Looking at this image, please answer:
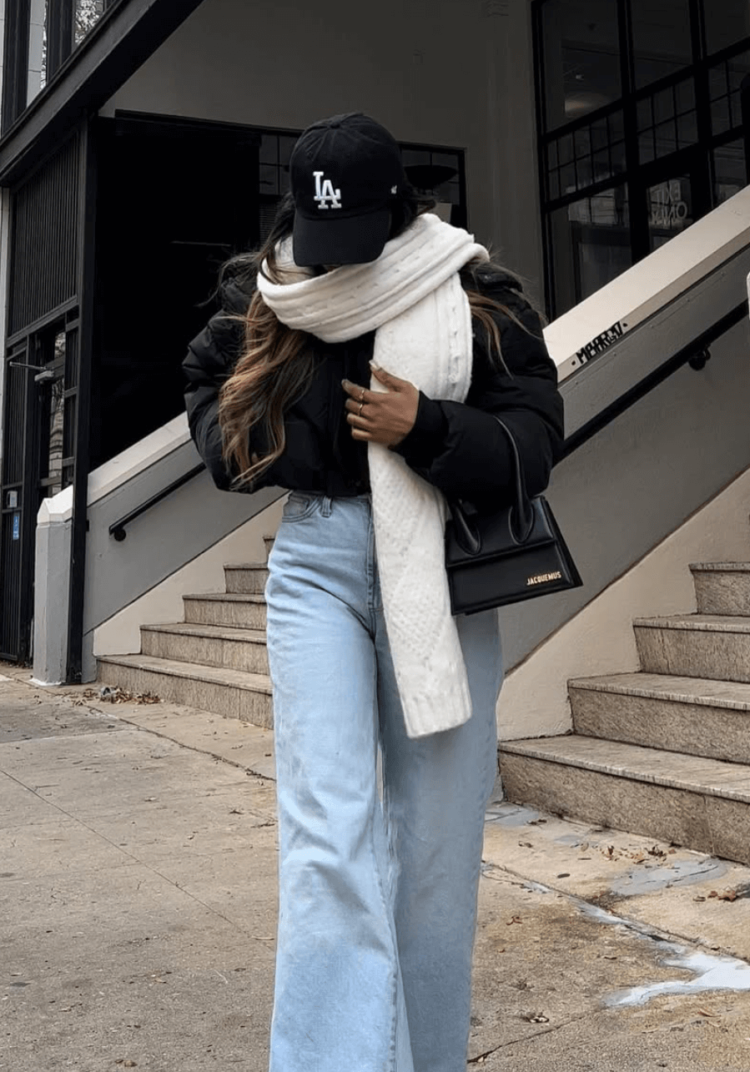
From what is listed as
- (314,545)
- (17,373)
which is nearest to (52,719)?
(17,373)

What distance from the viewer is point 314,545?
83.8 inches

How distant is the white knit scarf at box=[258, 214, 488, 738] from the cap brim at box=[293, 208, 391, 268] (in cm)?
4

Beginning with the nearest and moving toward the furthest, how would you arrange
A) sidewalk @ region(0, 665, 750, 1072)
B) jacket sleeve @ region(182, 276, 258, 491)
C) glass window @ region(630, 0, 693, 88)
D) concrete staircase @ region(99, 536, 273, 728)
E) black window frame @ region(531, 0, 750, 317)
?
Answer: jacket sleeve @ region(182, 276, 258, 491)
sidewalk @ region(0, 665, 750, 1072)
concrete staircase @ region(99, 536, 273, 728)
black window frame @ region(531, 0, 750, 317)
glass window @ region(630, 0, 693, 88)

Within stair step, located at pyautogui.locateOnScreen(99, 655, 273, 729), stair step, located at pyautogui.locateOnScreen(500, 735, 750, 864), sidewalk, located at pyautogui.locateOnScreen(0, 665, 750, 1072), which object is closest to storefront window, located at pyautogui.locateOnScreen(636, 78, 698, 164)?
stair step, located at pyautogui.locateOnScreen(99, 655, 273, 729)

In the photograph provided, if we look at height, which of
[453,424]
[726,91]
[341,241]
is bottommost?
[453,424]

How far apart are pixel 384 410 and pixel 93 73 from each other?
673 cm

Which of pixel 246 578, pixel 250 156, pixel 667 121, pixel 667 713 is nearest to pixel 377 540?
pixel 667 713

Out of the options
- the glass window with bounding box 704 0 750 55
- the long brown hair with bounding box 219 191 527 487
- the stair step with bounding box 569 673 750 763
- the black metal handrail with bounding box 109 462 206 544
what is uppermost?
the glass window with bounding box 704 0 750 55

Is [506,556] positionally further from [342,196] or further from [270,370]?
[342,196]

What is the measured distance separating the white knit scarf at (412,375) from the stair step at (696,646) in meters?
2.73

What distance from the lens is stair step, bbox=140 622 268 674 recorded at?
7293 millimetres

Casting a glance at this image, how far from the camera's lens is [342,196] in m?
2.01

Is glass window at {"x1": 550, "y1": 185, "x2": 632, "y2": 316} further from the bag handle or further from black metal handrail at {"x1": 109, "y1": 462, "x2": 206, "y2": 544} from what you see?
the bag handle

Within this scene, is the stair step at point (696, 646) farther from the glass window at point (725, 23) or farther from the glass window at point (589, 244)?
the glass window at point (589, 244)
